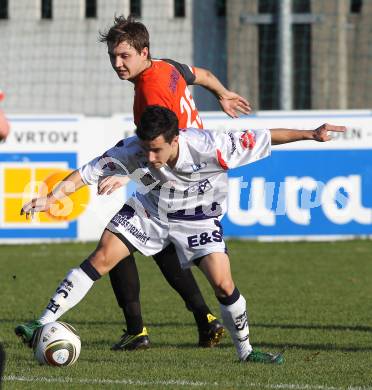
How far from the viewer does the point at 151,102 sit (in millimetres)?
7426

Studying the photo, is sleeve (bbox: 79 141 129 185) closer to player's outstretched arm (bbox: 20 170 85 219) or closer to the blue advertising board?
player's outstretched arm (bbox: 20 170 85 219)

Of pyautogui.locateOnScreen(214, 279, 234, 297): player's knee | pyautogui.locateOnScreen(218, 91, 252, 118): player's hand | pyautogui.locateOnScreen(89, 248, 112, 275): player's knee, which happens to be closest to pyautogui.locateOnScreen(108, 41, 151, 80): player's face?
pyautogui.locateOnScreen(218, 91, 252, 118): player's hand

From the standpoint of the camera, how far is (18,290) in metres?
11.8

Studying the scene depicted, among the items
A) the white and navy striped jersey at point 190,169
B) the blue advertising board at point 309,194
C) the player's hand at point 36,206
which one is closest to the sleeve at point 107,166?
the white and navy striped jersey at point 190,169

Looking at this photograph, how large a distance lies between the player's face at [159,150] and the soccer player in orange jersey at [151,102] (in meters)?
0.34

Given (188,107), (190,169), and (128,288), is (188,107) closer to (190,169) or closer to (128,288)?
(190,169)

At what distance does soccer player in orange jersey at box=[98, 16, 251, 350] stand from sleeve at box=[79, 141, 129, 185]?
11cm

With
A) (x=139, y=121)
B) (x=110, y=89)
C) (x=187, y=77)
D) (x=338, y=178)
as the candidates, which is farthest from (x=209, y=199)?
(x=110, y=89)

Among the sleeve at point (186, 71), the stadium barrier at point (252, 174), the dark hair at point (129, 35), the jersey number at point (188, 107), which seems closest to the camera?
the dark hair at point (129, 35)

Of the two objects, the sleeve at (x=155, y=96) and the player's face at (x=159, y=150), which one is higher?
the sleeve at (x=155, y=96)

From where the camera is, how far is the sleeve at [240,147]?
6.88 metres

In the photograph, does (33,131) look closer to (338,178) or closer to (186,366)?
(338,178)

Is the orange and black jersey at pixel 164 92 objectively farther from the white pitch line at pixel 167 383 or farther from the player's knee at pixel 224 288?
the white pitch line at pixel 167 383

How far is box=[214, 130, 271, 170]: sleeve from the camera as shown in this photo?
6.88 meters
